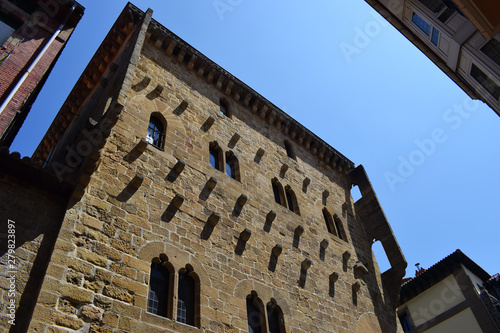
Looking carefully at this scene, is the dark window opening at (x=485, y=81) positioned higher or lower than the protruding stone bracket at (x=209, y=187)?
higher

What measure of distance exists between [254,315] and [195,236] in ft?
6.46

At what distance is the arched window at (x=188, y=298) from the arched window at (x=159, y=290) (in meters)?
0.23

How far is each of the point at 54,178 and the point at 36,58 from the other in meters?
4.80

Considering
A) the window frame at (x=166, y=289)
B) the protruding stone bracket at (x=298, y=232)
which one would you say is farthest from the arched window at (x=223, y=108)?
the window frame at (x=166, y=289)

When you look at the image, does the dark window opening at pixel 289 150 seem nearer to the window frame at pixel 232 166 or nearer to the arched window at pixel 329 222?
the arched window at pixel 329 222

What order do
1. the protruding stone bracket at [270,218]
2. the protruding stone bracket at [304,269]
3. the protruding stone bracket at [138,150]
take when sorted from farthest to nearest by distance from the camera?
the protruding stone bracket at [270,218] < the protruding stone bracket at [304,269] < the protruding stone bracket at [138,150]

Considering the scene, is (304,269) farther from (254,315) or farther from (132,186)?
(132,186)

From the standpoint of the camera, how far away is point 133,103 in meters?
8.75

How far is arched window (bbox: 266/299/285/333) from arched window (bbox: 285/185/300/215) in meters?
3.68

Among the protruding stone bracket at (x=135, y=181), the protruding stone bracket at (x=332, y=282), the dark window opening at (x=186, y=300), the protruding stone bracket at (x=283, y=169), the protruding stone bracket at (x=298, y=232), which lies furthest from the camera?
the protruding stone bracket at (x=283, y=169)

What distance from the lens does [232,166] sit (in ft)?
34.1

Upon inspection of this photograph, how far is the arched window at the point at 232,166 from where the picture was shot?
10109 millimetres

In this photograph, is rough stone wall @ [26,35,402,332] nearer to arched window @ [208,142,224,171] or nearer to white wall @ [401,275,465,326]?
arched window @ [208,142,224,171]

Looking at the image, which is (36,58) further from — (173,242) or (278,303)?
(278,303)
